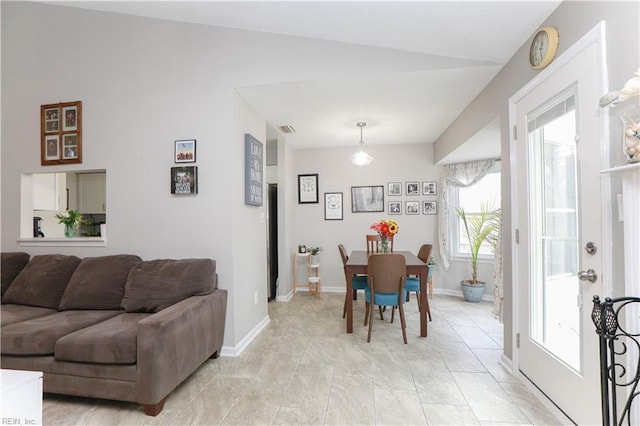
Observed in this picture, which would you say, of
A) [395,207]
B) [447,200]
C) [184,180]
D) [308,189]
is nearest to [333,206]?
[308,189]

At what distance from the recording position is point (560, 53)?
167cm

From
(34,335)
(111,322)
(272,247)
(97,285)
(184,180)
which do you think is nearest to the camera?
(34,335)

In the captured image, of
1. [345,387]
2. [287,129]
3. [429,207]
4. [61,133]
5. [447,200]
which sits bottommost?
[345,387]

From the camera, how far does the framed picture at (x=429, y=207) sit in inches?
189

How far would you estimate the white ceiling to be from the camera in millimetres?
1929

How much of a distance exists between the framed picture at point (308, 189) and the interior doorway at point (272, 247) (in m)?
0.64

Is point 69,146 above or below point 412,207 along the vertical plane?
above

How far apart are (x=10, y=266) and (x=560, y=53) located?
4.65 m

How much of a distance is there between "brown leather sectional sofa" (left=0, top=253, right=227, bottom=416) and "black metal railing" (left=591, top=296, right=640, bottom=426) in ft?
7.15

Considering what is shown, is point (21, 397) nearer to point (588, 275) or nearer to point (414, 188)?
point (588, 275)

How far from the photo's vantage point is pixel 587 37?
1.44 m

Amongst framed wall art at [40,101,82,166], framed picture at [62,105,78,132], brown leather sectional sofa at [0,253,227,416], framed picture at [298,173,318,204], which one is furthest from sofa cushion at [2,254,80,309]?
framed picture at [298,173,318,204]

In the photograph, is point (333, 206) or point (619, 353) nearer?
point (619, 353)

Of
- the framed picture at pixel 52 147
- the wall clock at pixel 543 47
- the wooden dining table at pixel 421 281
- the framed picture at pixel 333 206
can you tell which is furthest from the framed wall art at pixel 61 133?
the wall clock at pixel 543 47
